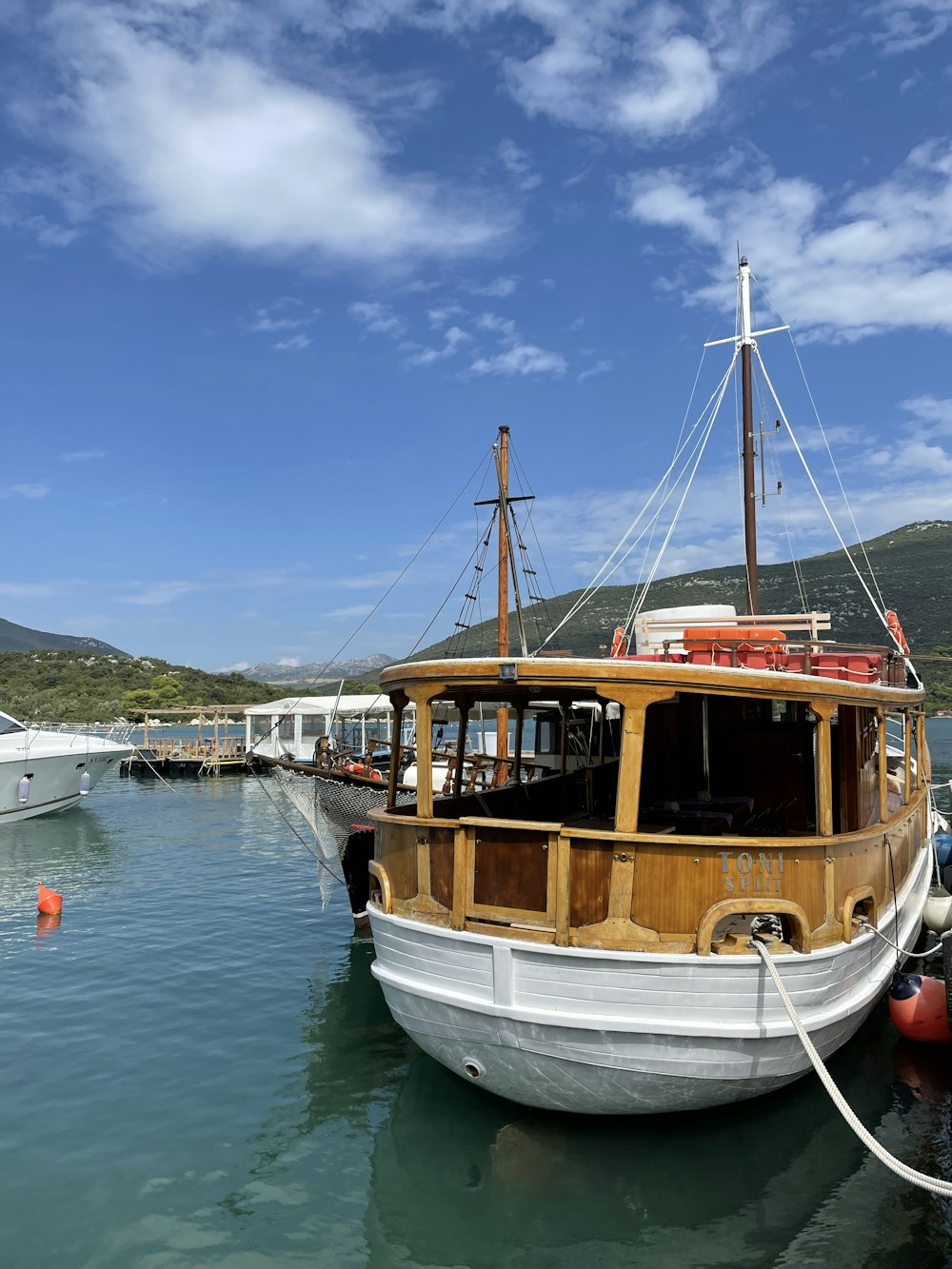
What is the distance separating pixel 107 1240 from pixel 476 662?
483 centimetres

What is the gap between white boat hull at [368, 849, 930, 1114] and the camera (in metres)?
6.44

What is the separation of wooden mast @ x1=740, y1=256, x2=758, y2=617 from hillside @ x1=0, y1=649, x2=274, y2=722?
207 feet

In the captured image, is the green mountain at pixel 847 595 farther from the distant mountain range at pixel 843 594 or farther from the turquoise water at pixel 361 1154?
the turquoise water at pixel 361 1154

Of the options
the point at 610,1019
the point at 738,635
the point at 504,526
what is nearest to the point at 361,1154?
the point at 610,1019

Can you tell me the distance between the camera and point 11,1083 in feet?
29.0

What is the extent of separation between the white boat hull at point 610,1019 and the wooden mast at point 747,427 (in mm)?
11950

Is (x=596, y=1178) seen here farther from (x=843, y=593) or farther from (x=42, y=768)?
(x=843, y=593)

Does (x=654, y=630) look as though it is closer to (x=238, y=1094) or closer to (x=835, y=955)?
(x=835, y=955)

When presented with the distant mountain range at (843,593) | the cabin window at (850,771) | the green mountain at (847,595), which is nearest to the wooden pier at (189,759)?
the cabin window at (850,771)

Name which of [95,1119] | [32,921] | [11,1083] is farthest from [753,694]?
[32,921]

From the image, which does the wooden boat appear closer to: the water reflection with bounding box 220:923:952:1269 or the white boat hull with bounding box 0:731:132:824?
the water reflection with bounding box 220:923:952:1269

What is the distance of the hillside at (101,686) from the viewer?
3246 inches

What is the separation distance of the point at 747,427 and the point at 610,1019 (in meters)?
14.6

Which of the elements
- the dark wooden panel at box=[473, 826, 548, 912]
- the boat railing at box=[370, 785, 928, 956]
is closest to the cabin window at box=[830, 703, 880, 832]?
the boat railing at box=[370, 785, 928, 956]
